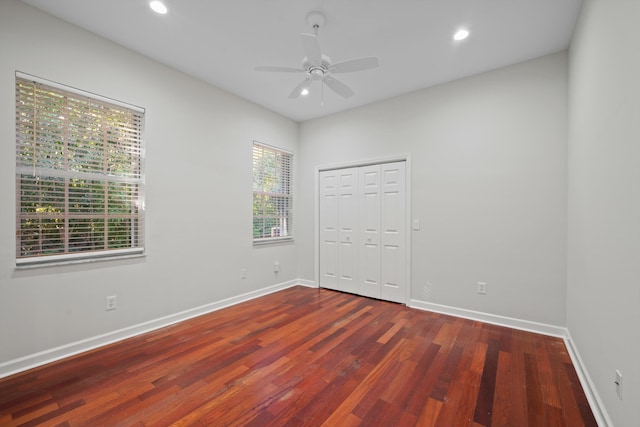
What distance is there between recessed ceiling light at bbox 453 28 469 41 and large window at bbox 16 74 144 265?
3300 mm

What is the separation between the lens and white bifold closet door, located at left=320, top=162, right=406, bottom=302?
12.7 ft

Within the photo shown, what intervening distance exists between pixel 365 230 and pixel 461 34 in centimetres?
264

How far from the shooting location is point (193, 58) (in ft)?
9.74

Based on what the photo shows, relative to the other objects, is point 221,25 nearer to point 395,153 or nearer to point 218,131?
point 218,131

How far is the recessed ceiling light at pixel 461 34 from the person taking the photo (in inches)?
98.5

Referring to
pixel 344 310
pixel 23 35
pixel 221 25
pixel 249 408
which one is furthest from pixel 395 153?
pixel 23 35

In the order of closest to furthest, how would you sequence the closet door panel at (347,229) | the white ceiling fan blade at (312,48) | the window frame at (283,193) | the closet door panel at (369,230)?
1. the white ceiling fan blade at (312,48)
2. the closet door panel at (369,230)
3. the window frame at (283,193)
4. the closet door panel at (347,229)

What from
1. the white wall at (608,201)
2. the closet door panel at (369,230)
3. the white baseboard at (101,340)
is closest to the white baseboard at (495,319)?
the white wall at (608,201)

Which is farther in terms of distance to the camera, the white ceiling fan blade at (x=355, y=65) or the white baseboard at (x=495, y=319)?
the white baseboard at (x=495, y=319)

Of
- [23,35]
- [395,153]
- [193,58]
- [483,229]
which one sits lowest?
[483,229]

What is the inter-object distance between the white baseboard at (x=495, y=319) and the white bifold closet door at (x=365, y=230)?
0.34 meters

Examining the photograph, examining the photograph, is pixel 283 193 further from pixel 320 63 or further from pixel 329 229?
pixel 320 63

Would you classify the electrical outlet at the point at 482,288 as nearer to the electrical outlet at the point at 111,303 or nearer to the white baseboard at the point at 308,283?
the white baseboard at the point at 308,283

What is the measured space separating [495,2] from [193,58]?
2.92 meters
